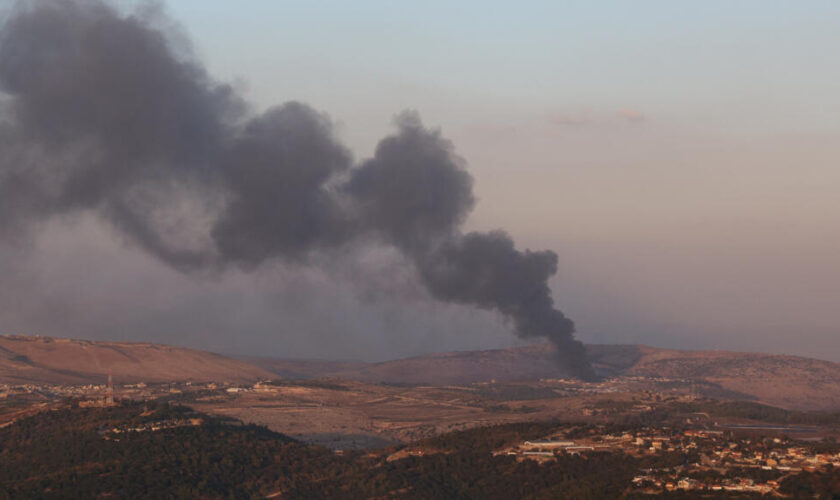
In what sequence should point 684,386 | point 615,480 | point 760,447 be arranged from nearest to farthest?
1. point 615,480
2. point 760,447
3. point 684,386

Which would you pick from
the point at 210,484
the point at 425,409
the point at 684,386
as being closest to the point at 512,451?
the point at 210,484

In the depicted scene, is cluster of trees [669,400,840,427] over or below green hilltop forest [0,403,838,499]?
over

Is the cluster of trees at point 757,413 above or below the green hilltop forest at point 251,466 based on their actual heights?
above

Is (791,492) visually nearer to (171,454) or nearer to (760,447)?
(760,447)

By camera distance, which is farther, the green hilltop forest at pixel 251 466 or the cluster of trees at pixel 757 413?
the cluster of trees at pixel 757 413

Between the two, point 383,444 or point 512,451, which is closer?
point 512,451

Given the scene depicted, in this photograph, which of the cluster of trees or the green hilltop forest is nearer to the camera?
the green hilltop forest

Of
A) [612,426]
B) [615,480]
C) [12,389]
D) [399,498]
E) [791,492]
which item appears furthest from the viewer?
[12,389]

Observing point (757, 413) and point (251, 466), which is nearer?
point (251, 466)

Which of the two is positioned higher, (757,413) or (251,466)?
(757,413)

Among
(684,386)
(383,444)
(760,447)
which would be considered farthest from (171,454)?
(684,386)
